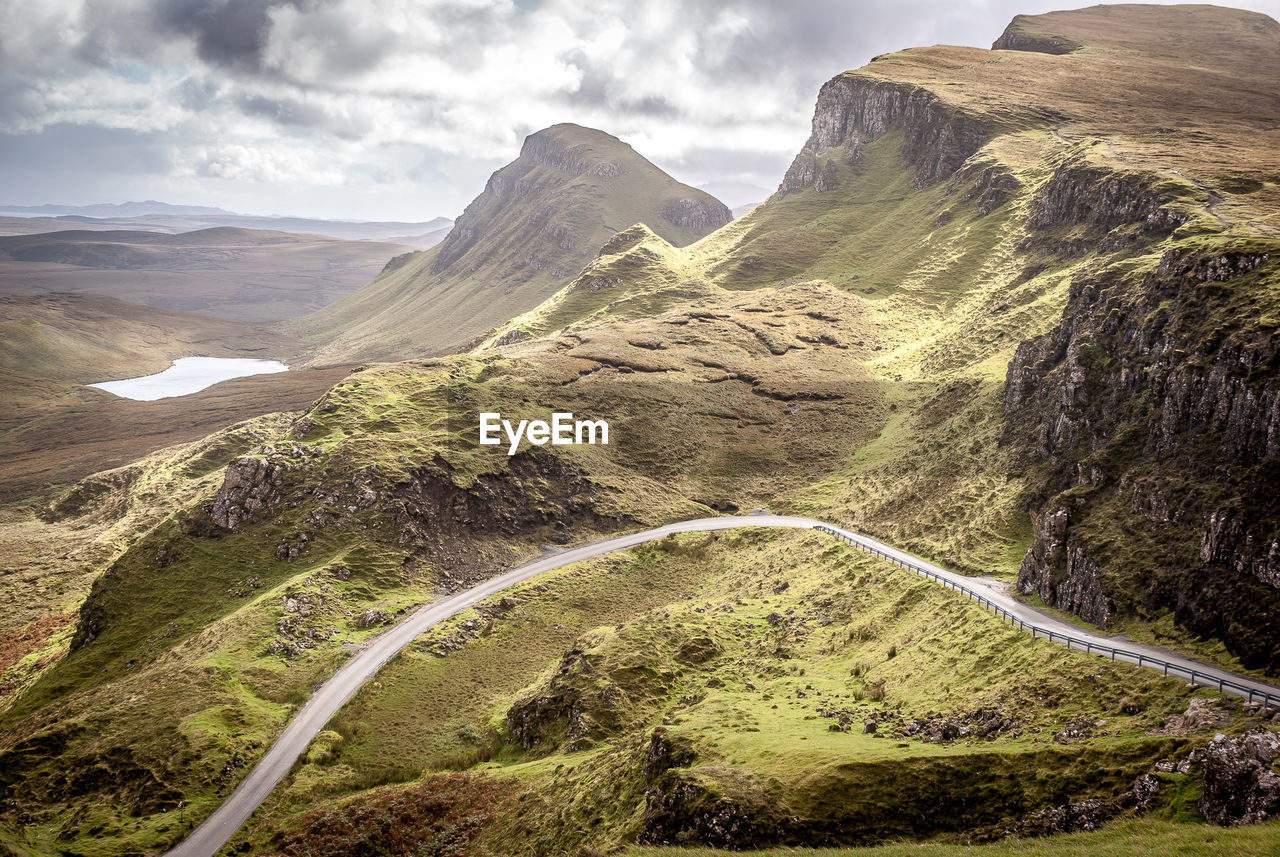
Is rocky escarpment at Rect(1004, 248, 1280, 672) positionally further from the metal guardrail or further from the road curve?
the metal guardrail

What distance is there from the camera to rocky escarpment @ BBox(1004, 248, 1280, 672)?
125ft

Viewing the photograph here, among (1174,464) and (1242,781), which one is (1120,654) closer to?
(1242,781)

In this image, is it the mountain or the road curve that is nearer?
the mountain

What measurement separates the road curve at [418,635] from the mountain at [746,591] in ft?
4.04

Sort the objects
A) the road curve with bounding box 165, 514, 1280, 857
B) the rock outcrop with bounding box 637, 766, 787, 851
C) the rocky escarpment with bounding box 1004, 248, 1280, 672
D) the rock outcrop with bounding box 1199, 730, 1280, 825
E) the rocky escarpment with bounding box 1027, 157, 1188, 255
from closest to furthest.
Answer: the rock outcrop with bounding box 1199, 730, 1280, 825
the rock outcrop with bounding box 637, 766, 787, 851
the rocky escarpment with bounding box 1004, 248, 1280, 672
the road curve with bounding box 165, 514, 1280, 857
the rocky escarpment with bounding box 1027, 157, 1188, 255

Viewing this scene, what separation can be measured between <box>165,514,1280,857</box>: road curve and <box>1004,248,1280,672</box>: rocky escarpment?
2560mm

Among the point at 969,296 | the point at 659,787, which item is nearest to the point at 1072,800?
the point at 659,787

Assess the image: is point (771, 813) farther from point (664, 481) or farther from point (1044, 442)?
point (664, 481)

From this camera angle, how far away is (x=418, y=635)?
217 ft

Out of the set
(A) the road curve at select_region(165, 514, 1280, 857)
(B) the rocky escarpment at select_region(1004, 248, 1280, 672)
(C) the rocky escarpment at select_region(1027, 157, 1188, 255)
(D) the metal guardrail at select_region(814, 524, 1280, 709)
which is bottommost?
(A) the road curve at select_region(165, 514, 1280, 857)

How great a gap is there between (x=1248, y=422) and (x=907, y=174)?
175 metres

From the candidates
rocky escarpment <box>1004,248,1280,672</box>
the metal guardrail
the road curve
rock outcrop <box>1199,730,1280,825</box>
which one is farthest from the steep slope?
rock outcrop <box>1199,730,1280,825</box>

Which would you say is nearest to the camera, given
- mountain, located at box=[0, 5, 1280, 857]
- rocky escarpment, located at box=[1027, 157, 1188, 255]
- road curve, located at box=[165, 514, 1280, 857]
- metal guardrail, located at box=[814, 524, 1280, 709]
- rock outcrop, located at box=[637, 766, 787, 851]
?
rock outcrop, located at box=[637, 766, 787, 851]

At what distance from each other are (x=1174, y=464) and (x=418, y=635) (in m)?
60.7
